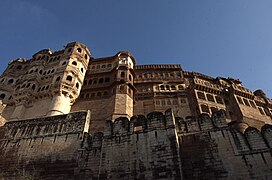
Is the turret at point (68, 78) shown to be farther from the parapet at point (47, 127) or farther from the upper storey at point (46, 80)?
the parapet at point (47, 127)

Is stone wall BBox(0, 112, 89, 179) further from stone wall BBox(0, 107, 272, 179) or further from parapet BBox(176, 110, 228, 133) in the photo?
parapet BBox(176, 110, 228, 133)

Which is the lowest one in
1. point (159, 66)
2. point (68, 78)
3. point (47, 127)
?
point (47, 127)

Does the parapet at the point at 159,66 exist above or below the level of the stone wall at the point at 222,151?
above

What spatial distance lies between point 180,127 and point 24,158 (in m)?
9.56

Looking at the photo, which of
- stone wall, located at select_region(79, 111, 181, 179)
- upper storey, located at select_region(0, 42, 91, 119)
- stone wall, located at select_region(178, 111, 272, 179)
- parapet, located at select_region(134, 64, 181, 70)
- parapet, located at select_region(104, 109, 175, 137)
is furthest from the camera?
parapet, located at select_region(134, 64, 181, 70)

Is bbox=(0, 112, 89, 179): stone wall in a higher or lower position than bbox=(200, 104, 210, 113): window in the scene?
lower

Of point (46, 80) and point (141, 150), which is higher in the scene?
point (46, 80)

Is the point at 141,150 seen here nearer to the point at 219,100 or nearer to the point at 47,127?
the point at 47,127

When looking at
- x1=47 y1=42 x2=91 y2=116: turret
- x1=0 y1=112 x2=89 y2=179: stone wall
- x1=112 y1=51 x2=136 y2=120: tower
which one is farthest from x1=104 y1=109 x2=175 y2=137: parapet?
x1=47 y1=42 x2=91 y2=116: turret

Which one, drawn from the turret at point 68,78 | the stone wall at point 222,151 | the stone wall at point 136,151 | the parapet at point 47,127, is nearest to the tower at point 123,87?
the turret at point 68,78

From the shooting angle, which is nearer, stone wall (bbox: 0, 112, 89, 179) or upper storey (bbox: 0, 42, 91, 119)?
stone wall (bbox: 0, 112, 89, 179)

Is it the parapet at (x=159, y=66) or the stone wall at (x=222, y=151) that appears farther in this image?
the parapet at (x=159, y=66)

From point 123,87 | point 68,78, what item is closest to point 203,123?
point 123,87

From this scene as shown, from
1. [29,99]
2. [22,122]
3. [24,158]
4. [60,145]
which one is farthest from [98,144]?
[29,99]
